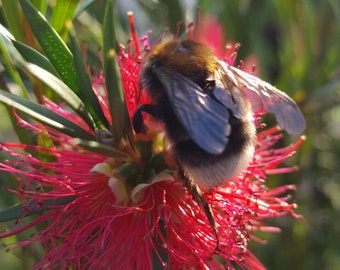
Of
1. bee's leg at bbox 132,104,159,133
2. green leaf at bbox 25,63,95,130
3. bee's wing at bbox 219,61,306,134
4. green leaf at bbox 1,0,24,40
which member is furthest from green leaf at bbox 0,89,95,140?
bee's wing at bbox 219,61,306,134

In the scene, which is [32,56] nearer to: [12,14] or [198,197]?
[12,14]

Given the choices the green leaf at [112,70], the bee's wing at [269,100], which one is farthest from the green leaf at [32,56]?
the bee's wing at [269,100]

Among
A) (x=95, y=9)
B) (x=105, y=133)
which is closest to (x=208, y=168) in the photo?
(x=105, y=133)

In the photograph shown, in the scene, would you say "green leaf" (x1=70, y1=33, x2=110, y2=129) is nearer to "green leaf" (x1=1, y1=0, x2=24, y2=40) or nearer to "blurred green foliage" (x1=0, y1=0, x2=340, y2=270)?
"green leaf" (x1=1, y1=0, x2=24, y2=40)

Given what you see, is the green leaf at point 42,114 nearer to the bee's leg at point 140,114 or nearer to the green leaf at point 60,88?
the green leaf at point 60,88

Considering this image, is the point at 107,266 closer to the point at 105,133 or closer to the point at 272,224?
the point at 105,133
